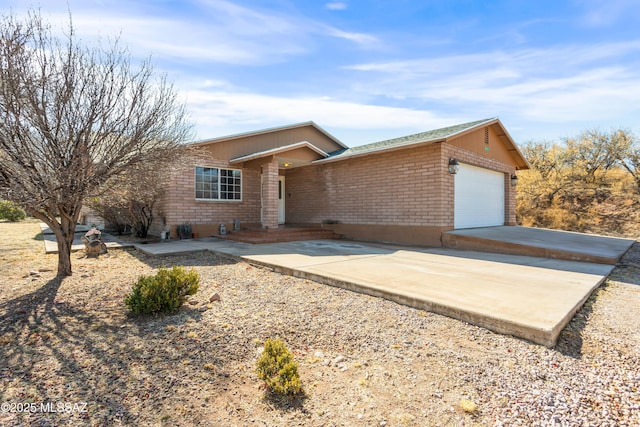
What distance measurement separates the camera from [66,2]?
5.09 m

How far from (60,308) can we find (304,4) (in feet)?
26.6

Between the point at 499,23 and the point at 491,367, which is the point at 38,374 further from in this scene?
Answer: the point at 499,23

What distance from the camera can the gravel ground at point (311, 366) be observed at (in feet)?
6.90

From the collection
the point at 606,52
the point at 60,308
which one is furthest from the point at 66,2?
the point at 606,52

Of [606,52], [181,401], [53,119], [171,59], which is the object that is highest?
[606,52]

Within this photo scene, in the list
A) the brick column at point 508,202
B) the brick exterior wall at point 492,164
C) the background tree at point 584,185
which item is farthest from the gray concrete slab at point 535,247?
the background tree at point 584,185

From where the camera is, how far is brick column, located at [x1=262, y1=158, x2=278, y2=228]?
1110 cm

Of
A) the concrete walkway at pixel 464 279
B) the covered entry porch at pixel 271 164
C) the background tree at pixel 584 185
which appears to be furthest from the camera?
the background tree at pixel 584 185

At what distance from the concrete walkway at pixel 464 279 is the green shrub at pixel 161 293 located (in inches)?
85.1

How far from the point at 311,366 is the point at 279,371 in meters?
0.49

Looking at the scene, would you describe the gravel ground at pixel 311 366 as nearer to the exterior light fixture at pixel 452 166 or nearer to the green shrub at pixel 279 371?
the green shrub at pixel 279 371

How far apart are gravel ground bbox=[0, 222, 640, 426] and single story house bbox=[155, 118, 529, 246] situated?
576cm

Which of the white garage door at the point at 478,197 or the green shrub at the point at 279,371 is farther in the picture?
the white garage door at the point at 478,197

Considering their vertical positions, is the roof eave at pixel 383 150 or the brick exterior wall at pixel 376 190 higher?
the roof eave at pixel 383 150
